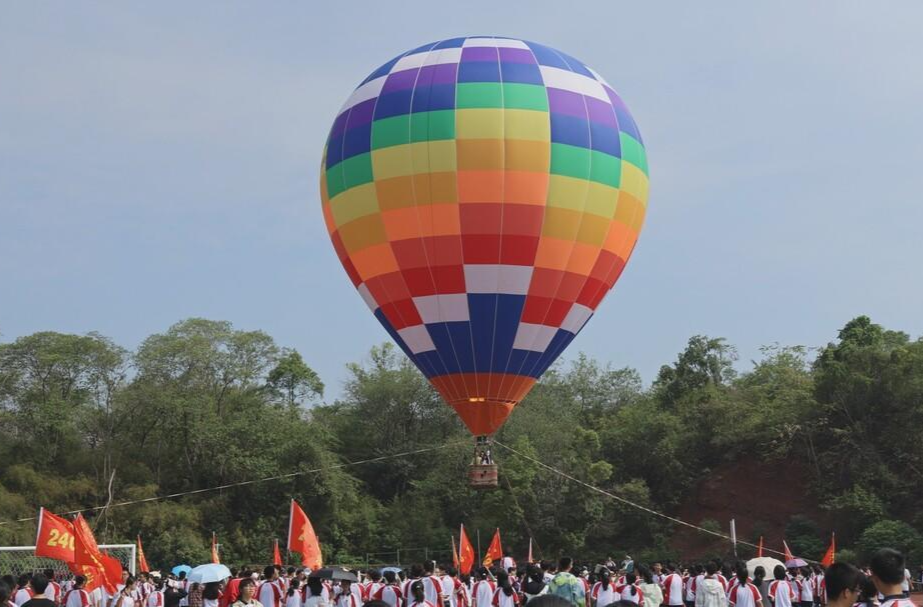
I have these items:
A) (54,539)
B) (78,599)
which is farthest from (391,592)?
(54,539)

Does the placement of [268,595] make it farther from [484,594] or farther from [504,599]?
[504,599]

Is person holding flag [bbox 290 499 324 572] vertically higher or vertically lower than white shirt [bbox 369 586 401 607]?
higher

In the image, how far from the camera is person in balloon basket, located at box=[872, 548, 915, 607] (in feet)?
18.3

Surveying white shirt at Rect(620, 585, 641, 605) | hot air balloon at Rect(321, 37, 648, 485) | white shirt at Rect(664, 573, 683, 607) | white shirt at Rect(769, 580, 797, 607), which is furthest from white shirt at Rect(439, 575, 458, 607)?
hot air balloon at Rect(321, 37, 648, 485)

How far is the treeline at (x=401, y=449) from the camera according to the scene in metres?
41.6

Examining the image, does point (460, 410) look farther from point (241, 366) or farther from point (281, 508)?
point (241, 366)

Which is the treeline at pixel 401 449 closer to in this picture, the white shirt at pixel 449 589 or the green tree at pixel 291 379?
the green tree at pixel 291 379

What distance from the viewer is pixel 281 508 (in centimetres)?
4784

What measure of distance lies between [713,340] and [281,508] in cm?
2304

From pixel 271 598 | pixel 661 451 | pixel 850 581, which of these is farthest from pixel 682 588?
pixel 661 451

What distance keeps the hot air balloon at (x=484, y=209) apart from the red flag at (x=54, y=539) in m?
8.85

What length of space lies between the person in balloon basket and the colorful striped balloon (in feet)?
53.7

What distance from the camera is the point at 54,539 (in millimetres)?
15492

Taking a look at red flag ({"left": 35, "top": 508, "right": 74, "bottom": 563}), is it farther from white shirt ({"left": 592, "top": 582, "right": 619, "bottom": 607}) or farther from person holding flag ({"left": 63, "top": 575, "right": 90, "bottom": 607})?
white shirt ({"left": 592, "top": 582, "right": 619, "bottom": 607})
